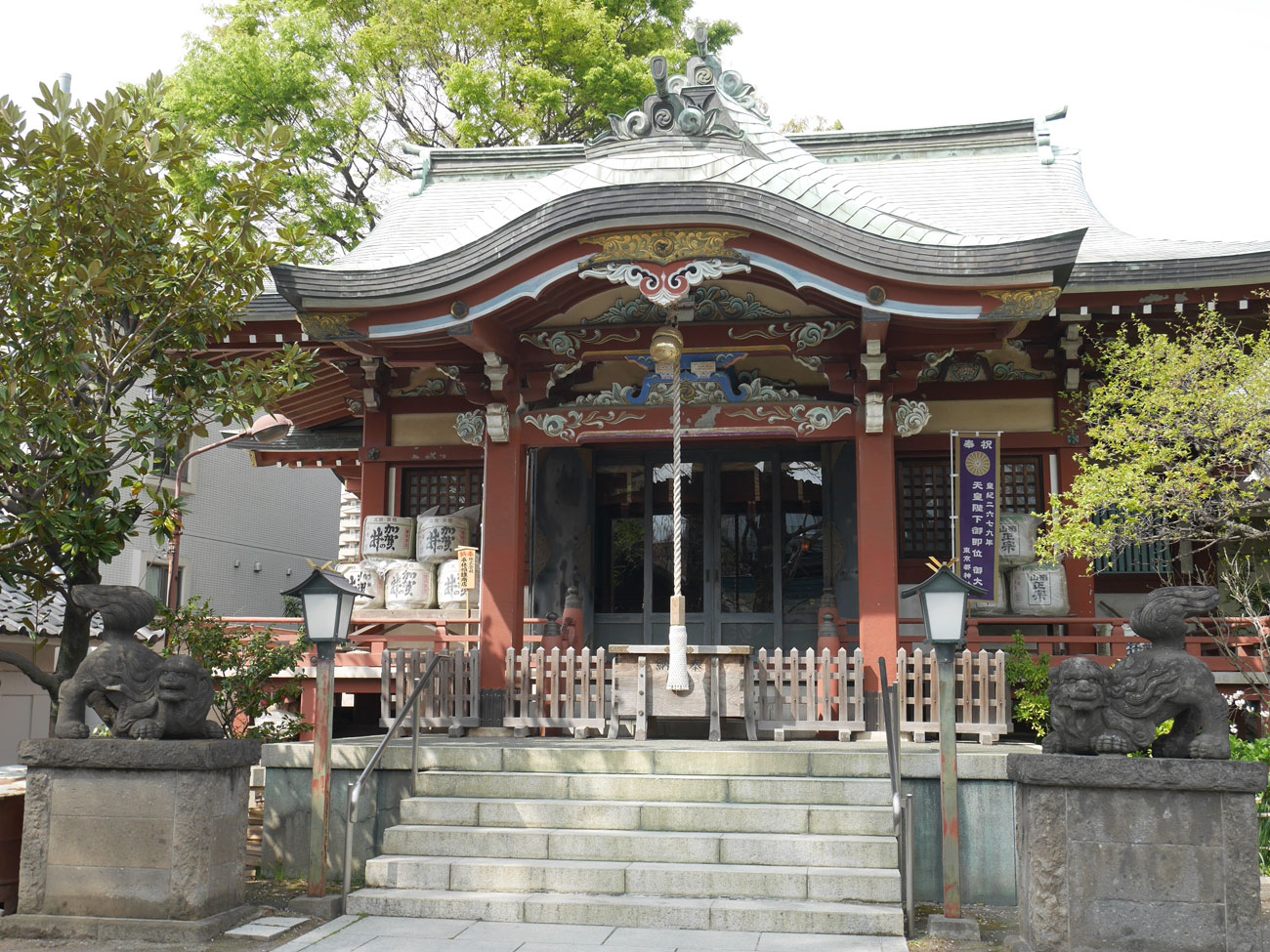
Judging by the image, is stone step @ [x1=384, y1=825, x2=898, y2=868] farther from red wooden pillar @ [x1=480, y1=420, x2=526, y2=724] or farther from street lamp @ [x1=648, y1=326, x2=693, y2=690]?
red wooden pillar @ [x1=480, y1=420, x2=526, y2=724]

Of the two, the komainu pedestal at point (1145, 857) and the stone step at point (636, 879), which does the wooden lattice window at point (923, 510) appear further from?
the komainu pedestal at point (1145, 857)

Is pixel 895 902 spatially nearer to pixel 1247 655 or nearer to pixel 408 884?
pixel 408 884

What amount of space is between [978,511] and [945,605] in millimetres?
4234

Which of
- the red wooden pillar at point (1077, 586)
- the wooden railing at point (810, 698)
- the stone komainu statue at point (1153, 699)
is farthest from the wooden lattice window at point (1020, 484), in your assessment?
the stone komainu statue at point (1153, 699)

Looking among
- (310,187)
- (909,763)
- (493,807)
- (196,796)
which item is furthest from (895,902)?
(310,187)

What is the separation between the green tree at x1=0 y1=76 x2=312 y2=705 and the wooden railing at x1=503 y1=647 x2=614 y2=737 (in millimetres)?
3115

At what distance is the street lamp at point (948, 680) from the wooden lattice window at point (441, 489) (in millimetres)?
6849

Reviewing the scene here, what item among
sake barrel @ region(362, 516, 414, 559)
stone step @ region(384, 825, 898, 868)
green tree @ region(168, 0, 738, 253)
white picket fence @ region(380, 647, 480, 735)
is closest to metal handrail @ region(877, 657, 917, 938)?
stone step @ region(384, 825, 898, 868)

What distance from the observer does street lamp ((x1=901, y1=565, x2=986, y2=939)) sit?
661 cm

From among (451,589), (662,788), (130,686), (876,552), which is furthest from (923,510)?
(130,686)

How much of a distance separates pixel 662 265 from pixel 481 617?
367 cm

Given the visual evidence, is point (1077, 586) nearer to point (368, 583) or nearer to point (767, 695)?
point (767, 695)

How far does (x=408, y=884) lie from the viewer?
23.9 feet

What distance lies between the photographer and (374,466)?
12.5 m
